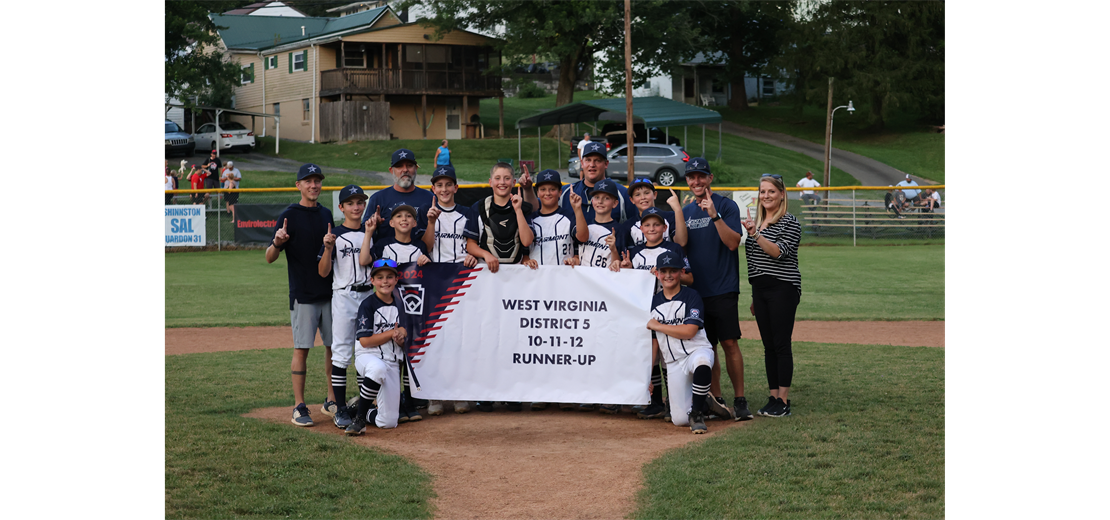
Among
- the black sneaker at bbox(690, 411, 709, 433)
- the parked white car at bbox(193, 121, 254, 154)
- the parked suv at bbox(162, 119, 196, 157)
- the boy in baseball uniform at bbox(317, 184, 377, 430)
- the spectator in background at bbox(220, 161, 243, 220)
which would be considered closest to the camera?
the black sneaker at bbox(690, 411, 709, 433)

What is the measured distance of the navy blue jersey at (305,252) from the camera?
7117 millimetres

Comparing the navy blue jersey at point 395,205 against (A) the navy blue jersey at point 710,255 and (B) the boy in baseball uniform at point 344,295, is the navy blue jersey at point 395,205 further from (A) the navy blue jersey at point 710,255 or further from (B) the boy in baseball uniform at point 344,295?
(A) the navy blue jersey at point 710,255

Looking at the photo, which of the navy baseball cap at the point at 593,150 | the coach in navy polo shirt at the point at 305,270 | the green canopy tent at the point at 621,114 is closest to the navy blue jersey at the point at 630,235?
the navy baseball cap at the point at 593,150

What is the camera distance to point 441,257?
7703mm

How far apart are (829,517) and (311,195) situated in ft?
15.0

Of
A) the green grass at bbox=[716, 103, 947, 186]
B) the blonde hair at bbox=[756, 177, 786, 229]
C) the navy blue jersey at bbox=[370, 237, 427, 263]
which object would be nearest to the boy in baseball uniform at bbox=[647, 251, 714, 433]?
the blonde hair at bbox=[756, 177, 786, 229]

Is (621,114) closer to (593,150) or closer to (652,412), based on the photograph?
(593,150)

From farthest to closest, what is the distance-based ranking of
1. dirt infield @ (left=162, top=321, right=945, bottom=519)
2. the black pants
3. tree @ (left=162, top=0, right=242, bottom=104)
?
tree @ (left=162, top=0, right=242, bottom=104) → the black pants → dirt infield @ (left=162, top=321, right=945, bottom=519)

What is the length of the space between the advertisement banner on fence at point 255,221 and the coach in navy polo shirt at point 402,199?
17.6 meters

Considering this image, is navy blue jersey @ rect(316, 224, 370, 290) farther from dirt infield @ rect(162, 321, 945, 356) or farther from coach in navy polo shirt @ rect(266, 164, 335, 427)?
dirt infield @ rect(162, 321, 945, 356)

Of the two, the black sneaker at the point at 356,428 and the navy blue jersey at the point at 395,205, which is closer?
the black sneaker at the point at 356,428

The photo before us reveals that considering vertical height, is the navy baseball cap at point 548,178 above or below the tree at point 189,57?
below

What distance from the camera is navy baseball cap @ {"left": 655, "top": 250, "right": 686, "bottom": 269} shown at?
6.90 metres

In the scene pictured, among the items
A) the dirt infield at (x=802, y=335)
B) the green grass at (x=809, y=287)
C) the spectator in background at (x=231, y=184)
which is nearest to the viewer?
the dirt infield at (x=802, y=335)
